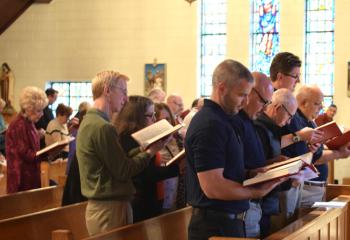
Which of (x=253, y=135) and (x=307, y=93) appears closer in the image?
(x=253, y=135)

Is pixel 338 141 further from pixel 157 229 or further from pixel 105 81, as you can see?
pixel 105 81

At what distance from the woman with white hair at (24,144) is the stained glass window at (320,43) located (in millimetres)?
9370

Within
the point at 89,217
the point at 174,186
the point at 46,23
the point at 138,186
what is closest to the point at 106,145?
the point at 89,217

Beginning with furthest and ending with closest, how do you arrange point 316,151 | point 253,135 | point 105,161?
point 316,151 < point 105,161 < point 253,135

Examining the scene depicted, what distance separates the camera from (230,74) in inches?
124

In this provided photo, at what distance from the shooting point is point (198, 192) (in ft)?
10.6

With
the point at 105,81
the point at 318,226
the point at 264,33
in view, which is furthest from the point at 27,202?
the point at 264,33

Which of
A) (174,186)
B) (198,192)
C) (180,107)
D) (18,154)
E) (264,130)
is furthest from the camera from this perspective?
(180,107)

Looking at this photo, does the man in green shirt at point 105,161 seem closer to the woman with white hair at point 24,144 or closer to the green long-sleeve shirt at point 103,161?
the green long-sleeve shirt at point 103,161

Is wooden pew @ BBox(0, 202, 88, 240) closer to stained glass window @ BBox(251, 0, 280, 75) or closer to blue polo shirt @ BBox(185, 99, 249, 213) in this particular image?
blue polo shirt @ BBox(185, 99, 249, 213)

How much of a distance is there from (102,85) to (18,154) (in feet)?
6.27

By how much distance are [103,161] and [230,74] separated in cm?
109

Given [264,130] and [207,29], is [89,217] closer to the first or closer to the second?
[264,130]

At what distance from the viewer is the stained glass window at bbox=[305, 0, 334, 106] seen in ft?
45.6
